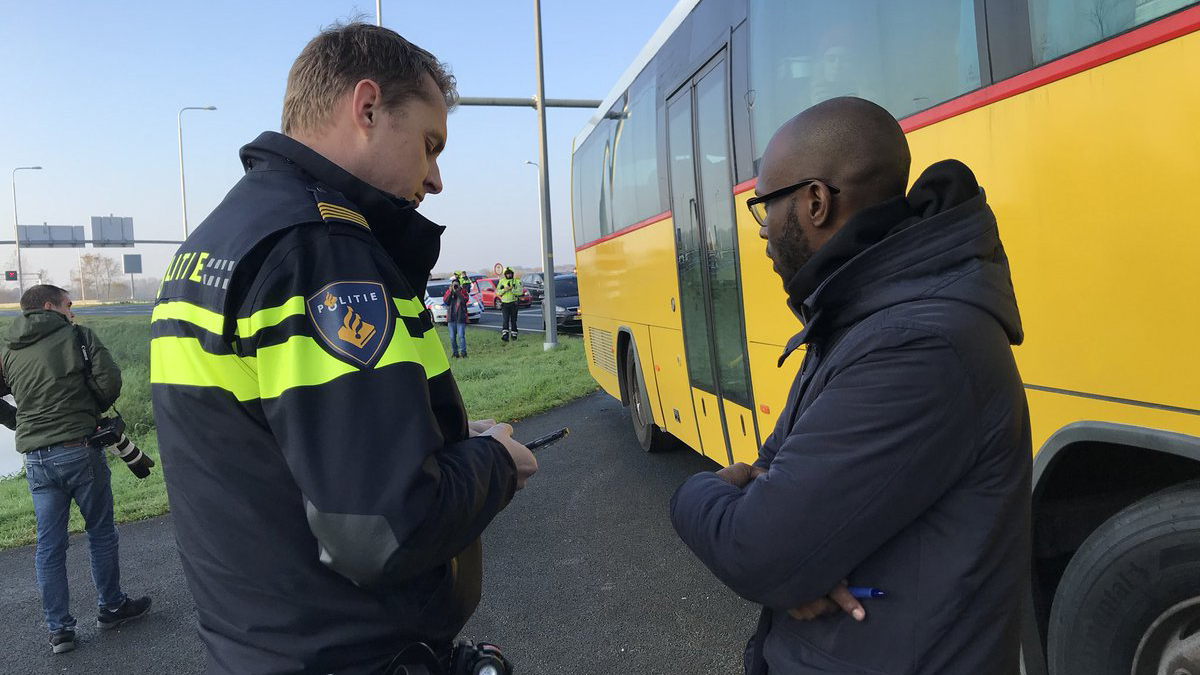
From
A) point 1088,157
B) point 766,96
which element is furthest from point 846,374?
point 766,96

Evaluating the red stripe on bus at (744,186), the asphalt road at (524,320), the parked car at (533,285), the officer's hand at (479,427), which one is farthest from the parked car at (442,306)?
the officer's hand at (479,427)

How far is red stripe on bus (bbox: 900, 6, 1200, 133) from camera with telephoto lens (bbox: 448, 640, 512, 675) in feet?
7.00

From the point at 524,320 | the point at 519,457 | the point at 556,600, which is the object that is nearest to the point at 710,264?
the point at 556,600

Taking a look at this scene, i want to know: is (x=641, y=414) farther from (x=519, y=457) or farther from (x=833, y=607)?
(x=833, y=607)

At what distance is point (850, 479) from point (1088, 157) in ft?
4.90

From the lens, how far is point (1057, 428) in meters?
2.35

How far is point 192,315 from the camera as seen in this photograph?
4.36ft

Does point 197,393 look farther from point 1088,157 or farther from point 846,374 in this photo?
point 1088,157

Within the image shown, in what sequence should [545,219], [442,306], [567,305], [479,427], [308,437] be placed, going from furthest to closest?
1. [442,306]
2. [567,305]
3. [545,219]
4. [479,427]
5. [308,437]

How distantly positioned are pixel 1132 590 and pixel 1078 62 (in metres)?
1.43

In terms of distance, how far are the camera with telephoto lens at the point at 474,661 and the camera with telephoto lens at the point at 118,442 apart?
4038 mm

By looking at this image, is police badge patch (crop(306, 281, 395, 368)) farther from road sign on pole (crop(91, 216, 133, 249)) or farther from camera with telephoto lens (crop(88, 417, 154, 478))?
road sign on pole (crop(91, 216, 133, 249))

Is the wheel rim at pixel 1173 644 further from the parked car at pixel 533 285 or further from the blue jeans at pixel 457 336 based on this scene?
the parked car at pixel 533 285

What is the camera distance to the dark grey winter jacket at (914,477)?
4.09 ft
